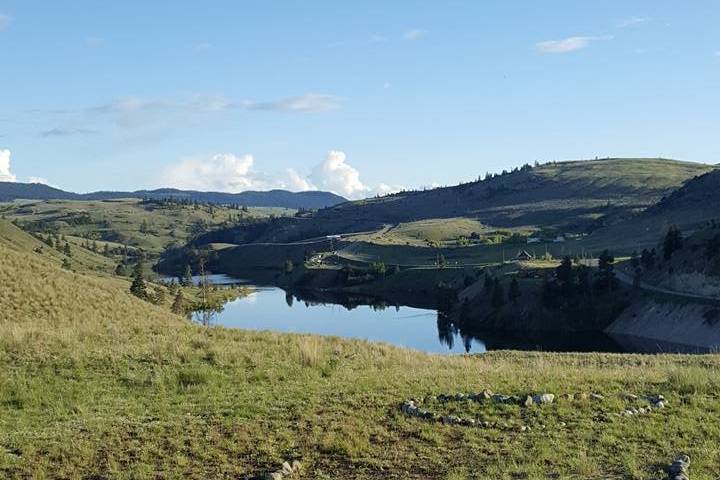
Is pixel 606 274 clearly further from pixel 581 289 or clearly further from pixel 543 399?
pixel 543 399

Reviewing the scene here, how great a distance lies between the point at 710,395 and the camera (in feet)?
58.1

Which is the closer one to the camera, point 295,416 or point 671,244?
point 295,416

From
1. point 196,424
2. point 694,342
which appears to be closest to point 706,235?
point 694,342

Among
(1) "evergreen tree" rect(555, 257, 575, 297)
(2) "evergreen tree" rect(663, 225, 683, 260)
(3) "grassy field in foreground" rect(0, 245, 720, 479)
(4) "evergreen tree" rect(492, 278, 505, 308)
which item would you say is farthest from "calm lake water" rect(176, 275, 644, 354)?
(3) "grassy field in foreground" rect(0, 245, 720, 479)

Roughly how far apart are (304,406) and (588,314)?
128731mm

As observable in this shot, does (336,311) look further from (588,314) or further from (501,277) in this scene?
(588,314)

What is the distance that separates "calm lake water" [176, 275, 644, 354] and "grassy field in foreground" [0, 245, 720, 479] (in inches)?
2745

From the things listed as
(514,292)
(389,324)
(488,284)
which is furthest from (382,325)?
(488,284)

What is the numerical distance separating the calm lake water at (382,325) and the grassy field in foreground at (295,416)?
6973 centimetres

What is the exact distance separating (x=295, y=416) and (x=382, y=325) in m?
126

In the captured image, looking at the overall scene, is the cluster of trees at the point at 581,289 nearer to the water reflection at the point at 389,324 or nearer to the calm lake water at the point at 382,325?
the water reflection at the point at 389,324

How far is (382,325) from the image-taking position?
5551 inches

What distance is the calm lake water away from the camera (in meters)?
116

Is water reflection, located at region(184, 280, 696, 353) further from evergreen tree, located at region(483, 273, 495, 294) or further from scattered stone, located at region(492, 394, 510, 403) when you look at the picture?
scattered stone, located at region(492, 394, 510, 403)
